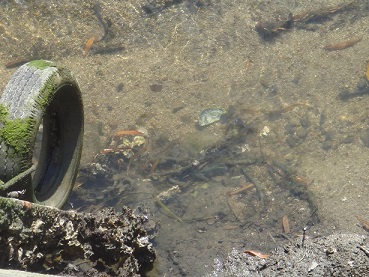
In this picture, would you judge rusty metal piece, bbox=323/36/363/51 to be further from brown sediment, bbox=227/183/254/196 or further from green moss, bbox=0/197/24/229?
green moss, bbox=0/197/24/229

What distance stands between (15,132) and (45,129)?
1261 millimetres

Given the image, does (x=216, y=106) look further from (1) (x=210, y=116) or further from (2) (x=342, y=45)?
(2) (x=342, y=45)

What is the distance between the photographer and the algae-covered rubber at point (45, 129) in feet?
13.9

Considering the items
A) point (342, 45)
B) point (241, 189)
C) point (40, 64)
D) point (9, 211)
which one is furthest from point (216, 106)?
point (9, 211)

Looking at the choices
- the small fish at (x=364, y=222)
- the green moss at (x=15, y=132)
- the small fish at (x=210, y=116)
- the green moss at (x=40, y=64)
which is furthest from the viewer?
the small fish at (x=210, y=116)

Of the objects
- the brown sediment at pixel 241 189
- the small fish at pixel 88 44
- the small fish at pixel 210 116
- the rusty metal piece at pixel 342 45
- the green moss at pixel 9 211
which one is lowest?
the brown sediment at pixel 241 189

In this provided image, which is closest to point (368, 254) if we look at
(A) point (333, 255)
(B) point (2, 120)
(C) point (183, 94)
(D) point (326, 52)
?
(A) point (333, 255)

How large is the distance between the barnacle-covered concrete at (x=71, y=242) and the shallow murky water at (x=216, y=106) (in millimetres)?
588

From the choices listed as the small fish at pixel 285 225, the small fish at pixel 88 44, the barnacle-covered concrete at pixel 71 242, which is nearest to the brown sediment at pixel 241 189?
the small fish at pixel 285 225

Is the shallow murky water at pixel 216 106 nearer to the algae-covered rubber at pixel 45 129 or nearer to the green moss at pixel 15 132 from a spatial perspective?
the algae-covered rubber at pixel 45 129

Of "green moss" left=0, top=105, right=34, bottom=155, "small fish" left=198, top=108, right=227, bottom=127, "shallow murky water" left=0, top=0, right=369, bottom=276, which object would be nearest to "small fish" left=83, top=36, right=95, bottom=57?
"shallow murky water" left=0, top=0, right=369, bottom=276

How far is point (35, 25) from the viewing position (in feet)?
25.3

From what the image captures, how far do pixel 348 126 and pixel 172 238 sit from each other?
255 cm

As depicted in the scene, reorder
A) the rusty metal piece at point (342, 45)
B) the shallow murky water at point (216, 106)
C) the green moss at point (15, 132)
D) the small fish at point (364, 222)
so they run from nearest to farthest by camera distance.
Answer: the green moss at point (15, 132), the small fish at point (364, 222), the shallow murky water at point (216, 106), the rusty metal piece at point (342, 45)
